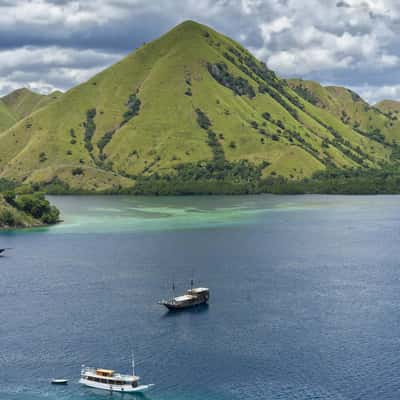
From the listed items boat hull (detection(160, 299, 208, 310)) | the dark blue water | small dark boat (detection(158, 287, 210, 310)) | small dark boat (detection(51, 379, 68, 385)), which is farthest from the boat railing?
small dark boat (detection(158, 287, 210, 310))

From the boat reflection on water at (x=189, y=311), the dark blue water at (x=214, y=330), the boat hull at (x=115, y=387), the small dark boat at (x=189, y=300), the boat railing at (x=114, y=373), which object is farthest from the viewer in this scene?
the small dark boat at (x=189, y=300)

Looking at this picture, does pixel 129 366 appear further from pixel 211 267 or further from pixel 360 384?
pixel 211 267

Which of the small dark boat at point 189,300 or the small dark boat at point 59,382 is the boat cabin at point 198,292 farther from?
the small dark boat at point 59,382

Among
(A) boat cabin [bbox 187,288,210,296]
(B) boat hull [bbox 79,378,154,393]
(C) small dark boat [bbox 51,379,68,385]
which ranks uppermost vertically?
(A) boat cabin [bbox 187,288,210,296]

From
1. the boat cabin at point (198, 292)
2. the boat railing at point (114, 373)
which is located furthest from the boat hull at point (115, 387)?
the boat cabin at point (198, 292)

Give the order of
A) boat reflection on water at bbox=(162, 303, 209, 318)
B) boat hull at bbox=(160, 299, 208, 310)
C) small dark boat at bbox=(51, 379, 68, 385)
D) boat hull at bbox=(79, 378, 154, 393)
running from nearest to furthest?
boat hull at bbox=(79, 378, 154, 393)
small dark boat at bbox=(51, 379, 68, 385)
boat reflection on water at bbox=(162, 303, 209, 318)
boat hull at bbox=(160, 299, 208, 310)

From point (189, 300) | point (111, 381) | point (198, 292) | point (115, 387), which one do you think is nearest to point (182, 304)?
point (189, 300)

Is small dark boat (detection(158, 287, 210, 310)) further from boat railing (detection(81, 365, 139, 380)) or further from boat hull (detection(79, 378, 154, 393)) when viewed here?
boat hull (detection(79, 378, 154, 393))
